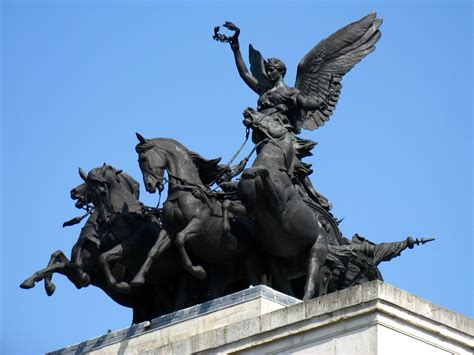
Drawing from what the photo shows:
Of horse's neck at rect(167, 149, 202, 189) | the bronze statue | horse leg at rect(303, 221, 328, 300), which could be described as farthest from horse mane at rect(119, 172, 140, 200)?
horse leg at rect(303, 221, 328, 300)

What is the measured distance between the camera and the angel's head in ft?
99.5

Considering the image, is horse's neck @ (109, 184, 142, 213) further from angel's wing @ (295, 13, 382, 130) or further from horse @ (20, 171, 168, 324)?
angel's wing @ (295, 13, 382, 130)

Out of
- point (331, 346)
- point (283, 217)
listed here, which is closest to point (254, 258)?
point (283, 217)

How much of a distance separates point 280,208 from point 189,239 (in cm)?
125

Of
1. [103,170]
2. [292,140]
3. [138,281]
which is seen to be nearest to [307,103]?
[292,140]

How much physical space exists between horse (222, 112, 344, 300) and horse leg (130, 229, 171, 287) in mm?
897

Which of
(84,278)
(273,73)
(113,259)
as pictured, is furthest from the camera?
(273,73)

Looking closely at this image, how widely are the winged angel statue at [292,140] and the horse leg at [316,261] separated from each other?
1cm

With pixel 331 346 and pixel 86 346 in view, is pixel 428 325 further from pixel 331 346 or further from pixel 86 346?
pixel 86 346

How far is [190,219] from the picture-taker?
2775 centimetres

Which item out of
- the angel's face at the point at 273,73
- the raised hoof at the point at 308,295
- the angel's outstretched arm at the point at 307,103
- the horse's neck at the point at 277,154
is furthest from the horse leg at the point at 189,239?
the angel's face at the point at 273,73

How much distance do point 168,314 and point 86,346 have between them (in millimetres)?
1403

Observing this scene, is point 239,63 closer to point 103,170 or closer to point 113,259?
point 103,170

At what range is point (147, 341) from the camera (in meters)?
28.0
